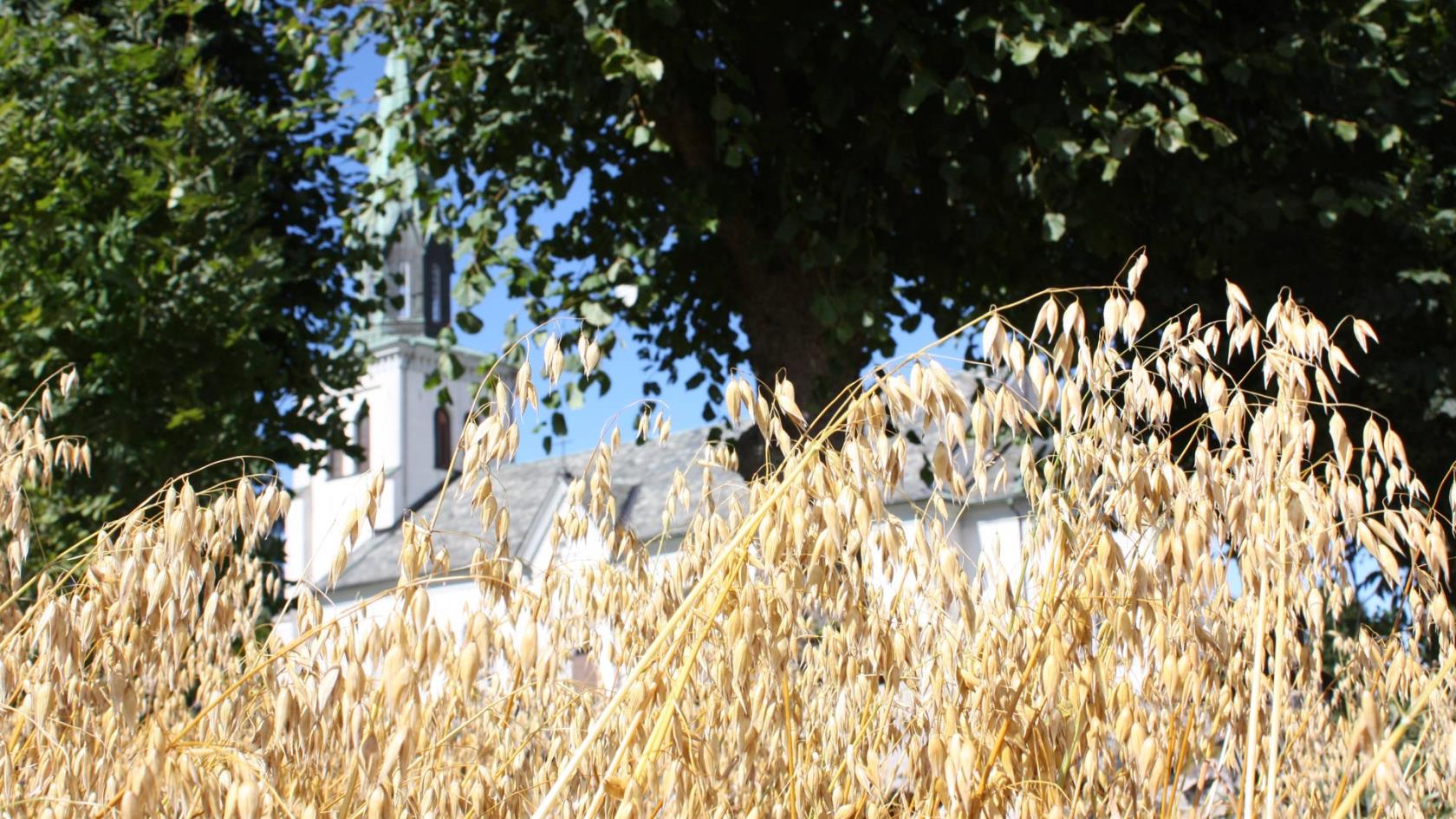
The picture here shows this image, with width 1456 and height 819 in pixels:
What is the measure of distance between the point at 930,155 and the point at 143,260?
401 cm

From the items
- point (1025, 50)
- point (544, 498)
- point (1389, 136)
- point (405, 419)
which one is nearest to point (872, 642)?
A: point (1025, 50)

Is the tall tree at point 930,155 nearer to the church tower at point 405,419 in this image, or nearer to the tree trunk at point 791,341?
the tree trunk at point 791,341

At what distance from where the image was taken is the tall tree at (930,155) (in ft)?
16.2

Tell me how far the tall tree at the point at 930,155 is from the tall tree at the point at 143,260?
117 centimetres

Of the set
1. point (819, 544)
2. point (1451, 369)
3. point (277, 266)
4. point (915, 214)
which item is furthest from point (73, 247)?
point (1451, 369)

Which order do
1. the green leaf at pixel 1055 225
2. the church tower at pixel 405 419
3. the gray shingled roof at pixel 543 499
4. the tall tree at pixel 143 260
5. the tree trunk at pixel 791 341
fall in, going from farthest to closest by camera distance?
the church tower at pixel 405 419
the gray shingled roof at pixel 543 499
the tall tree at pixel 143 260
the tree trunk at pixel 791 341
the green leaf at pixel 1055 225

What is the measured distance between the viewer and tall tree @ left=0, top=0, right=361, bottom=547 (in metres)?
6.14

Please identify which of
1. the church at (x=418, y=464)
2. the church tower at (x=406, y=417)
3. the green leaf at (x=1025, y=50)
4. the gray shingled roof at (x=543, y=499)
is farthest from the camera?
the church tower at (x=406, y=417)

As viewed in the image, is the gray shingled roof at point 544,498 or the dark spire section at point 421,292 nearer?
the gray shingled roof at point 544,498

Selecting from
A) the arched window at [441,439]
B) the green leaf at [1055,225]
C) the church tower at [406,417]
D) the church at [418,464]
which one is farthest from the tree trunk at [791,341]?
the arched window at [441,439]

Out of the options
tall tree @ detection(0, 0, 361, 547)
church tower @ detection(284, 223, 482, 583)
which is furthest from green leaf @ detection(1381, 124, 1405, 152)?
church tower @ detection(284, 223, 482, 583)

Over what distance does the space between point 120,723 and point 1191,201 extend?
4527 mm

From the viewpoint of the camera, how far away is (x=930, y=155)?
5.17m

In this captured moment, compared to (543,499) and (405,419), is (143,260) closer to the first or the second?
(543,499)
